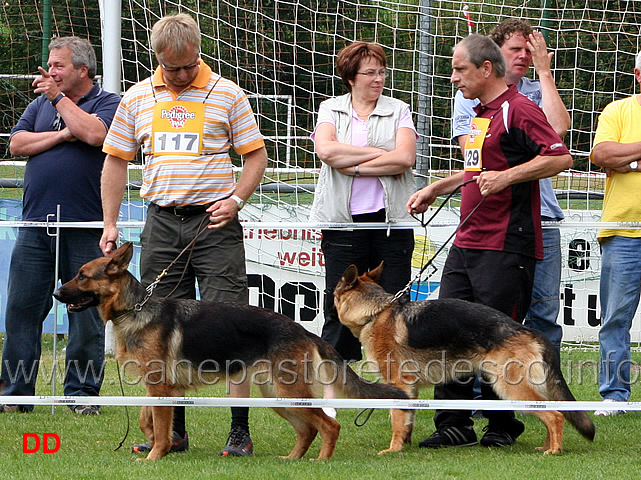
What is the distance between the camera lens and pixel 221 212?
4586mm

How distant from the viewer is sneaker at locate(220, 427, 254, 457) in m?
4.65

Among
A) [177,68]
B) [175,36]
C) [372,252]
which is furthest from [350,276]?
[175,36]

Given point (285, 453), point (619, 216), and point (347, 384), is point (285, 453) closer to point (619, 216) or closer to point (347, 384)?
point (347, 384)

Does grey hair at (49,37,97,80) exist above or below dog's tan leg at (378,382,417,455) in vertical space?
above

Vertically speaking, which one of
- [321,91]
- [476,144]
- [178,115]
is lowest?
[476,144]

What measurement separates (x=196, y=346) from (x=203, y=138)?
3.68ft

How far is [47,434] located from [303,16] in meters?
5.42

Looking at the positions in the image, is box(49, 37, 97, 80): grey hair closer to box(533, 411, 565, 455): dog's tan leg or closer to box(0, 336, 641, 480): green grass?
box(0, 336, 641, 480): green grass

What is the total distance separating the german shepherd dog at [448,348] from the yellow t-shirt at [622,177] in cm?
145

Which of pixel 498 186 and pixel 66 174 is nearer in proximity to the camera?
pixel 498 186

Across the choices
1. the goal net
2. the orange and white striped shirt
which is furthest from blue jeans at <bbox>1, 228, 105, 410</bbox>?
the goal net

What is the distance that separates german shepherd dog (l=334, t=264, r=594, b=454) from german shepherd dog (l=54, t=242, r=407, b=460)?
0.42 metres

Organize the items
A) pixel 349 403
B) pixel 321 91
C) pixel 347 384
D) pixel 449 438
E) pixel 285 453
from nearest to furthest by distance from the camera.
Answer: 1. pixel 349 403
2. pixel 347 384
3. pixel 285 453
4. pixel 449 438
5. pixel 321 91

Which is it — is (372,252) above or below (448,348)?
above
